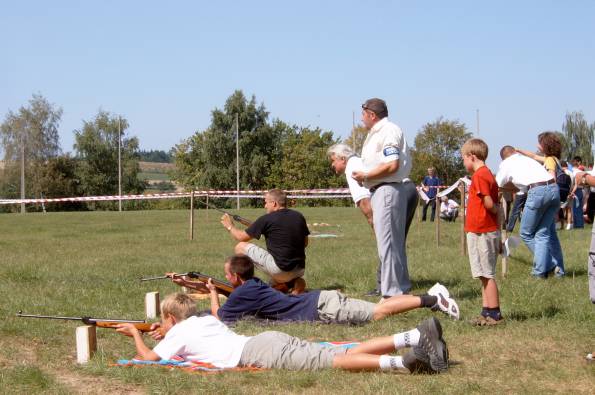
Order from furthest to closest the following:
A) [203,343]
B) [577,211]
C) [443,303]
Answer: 1. [577,211]
2. [443,303]
3. [203,343]

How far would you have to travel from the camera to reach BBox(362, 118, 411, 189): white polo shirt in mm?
7402

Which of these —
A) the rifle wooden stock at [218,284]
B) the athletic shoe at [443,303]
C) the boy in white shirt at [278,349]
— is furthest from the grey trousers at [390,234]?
the boy in white shirt at [278,349]

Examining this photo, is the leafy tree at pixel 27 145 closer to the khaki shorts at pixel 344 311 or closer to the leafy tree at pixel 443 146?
the leafy tree at pixel 443 146

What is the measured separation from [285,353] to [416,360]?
89 centimetres

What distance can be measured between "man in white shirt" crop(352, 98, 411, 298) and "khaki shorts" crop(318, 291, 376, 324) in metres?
0.65

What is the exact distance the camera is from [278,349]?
5289mm

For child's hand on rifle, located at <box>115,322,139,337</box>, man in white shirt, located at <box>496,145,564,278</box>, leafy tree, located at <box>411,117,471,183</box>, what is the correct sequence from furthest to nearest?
leafy tree, located at <box>411,117,471,183</box> < man in white shirt, located at <box>496,145,564,278</box> < child's hand on rifle, located at <box>115,322,139,337</box>

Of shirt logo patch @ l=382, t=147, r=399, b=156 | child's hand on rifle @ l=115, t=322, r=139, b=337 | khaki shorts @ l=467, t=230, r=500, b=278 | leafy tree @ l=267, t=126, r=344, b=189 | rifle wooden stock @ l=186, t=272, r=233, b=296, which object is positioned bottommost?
child's hand on rifle @ l=115, t=322, r=139, b=337

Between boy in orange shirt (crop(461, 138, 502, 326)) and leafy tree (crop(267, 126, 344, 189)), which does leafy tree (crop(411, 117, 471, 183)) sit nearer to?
leafy tree (crop(267, 126, 344, 189))

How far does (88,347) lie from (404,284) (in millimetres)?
3180

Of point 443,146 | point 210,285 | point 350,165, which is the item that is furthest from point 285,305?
point 443,146

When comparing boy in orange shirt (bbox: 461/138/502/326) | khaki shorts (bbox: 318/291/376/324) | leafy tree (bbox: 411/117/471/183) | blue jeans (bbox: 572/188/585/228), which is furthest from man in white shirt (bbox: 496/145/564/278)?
leafy tree (bbox: 411/117/471/183)

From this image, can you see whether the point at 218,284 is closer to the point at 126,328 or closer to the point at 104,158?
the point at 126,328

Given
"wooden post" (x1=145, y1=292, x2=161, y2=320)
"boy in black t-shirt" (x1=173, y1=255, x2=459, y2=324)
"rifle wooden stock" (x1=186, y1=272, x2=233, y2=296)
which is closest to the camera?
"boy in black t-shirt" (x1=173, y1=255, x2=459, y2=324)
